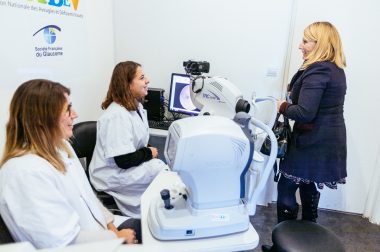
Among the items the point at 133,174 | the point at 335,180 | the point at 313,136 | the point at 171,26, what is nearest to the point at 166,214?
the point at 133,174

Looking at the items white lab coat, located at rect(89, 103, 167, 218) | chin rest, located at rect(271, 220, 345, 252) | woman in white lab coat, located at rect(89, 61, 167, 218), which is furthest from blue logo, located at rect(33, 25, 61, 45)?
chin rest, located at rect(271, 220, 345, 252)

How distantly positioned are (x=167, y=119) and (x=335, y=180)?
1493 mm

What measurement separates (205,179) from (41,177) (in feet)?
1.76

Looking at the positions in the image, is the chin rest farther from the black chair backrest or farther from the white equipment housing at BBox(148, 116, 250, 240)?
the black chair backrest

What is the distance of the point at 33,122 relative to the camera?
3.22ft

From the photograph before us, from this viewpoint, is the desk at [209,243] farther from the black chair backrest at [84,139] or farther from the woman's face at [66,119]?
the black chair backrest at [84,139]

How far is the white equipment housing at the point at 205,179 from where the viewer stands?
36.5 inches

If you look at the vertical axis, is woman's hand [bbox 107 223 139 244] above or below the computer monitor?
below

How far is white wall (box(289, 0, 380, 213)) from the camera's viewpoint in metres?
2.13

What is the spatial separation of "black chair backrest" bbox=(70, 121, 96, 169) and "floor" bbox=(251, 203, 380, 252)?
1.33 meters

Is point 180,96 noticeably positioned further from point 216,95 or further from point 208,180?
point 208,180

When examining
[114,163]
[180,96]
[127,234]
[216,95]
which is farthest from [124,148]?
[180,96]

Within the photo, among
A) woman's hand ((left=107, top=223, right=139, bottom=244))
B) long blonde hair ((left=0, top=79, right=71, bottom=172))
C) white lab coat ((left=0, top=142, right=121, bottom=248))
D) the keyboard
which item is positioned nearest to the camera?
white lab coat ((left=0, top=142, right=121, bottom=248))

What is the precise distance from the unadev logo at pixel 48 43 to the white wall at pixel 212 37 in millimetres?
864
